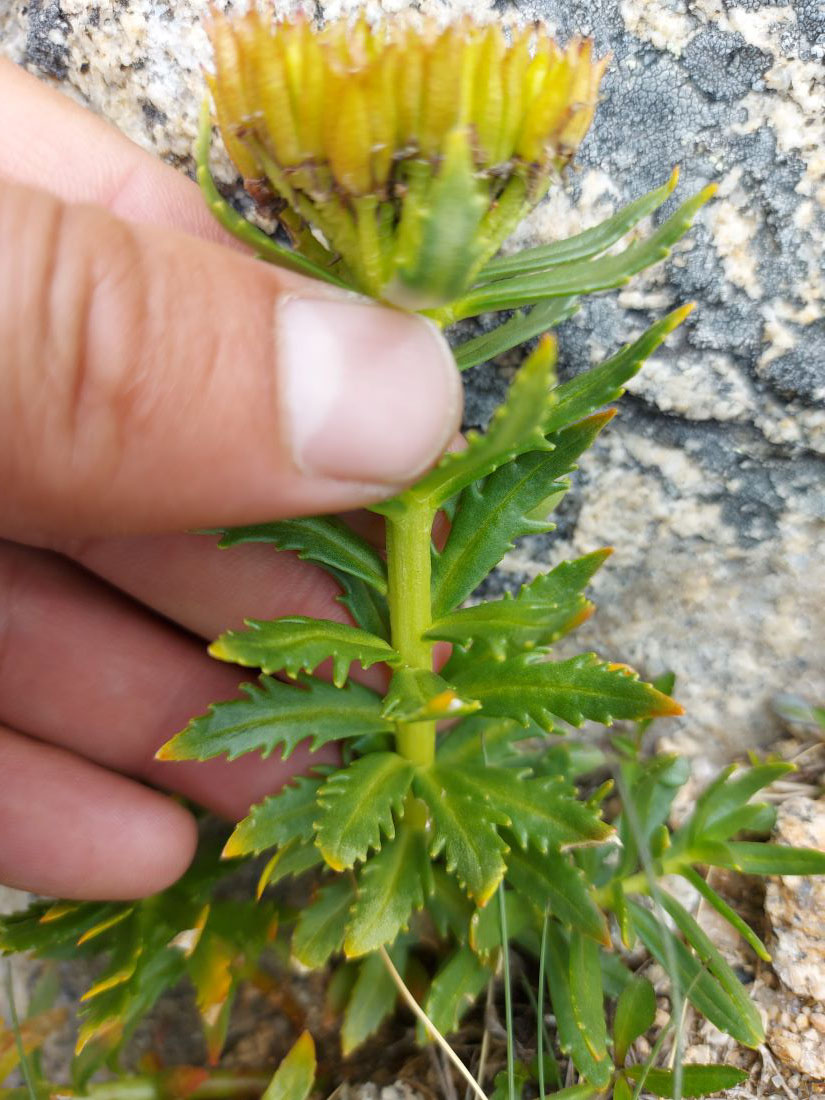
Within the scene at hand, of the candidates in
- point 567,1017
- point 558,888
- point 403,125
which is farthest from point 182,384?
point 567,1017

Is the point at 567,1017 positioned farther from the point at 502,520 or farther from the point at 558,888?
the point at 502,520

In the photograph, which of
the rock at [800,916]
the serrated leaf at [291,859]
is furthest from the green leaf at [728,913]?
the serrated leaf at [291,859]

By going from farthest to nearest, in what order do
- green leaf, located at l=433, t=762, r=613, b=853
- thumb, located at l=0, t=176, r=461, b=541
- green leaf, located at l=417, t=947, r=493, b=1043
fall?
green leaf, located at l=417, t=947, r=493, b=1043
green leaf, located at l=433, t=762, r=613, b=853
thumb, located at l=0, t=176, r=461, b=541

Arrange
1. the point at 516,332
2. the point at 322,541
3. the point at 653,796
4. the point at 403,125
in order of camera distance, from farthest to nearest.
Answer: the point at 653,796 → the point at 322,541 → the point at 516,332 → the point at 403,125

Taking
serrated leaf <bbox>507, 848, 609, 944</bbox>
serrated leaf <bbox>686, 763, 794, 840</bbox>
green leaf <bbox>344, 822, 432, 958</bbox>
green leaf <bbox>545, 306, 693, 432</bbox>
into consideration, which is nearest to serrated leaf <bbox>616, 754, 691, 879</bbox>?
serrated leaf <bbox>686, 763, 794, 840</bbox>

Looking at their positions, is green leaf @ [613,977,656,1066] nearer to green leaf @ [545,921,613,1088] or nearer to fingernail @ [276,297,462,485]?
green leaf @ [545,921,613,1088]

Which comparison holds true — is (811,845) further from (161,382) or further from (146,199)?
(146,199)
